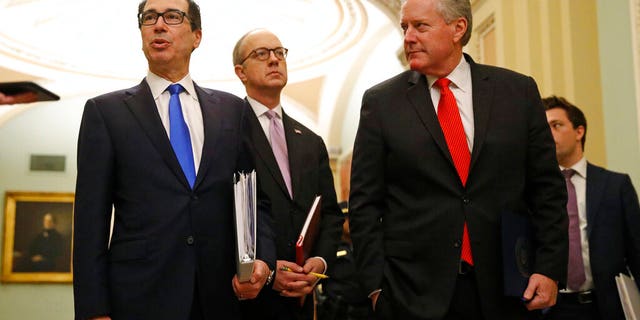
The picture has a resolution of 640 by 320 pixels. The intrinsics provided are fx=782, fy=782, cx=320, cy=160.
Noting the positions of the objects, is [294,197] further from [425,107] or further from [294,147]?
[425,107]

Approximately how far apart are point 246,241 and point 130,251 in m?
0.39

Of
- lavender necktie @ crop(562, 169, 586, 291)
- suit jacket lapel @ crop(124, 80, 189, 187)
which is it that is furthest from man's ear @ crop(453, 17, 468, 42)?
lavender necktie @ crop(562, 169, 586, 291)

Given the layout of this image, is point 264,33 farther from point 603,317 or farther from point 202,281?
point 603,317

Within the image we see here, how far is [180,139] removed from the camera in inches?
106

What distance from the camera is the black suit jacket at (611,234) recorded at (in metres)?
3.80

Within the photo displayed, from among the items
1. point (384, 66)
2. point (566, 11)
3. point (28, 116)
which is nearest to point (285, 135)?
point (566, 11)

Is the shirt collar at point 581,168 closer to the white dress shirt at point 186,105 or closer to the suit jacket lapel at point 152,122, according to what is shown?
the white dress shirt at point 186,105

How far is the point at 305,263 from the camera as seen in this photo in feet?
10.2

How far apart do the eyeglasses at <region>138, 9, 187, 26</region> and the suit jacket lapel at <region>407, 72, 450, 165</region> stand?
87 cm

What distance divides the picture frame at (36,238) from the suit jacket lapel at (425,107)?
13.1m

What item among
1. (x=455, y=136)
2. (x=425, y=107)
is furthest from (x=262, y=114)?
(x=455, y=136)

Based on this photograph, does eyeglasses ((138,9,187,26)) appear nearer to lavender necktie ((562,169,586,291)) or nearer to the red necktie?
the red necktie

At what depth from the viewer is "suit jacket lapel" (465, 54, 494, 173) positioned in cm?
265

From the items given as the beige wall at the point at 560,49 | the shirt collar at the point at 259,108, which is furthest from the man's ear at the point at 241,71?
the beige wall at the point at 560,49
